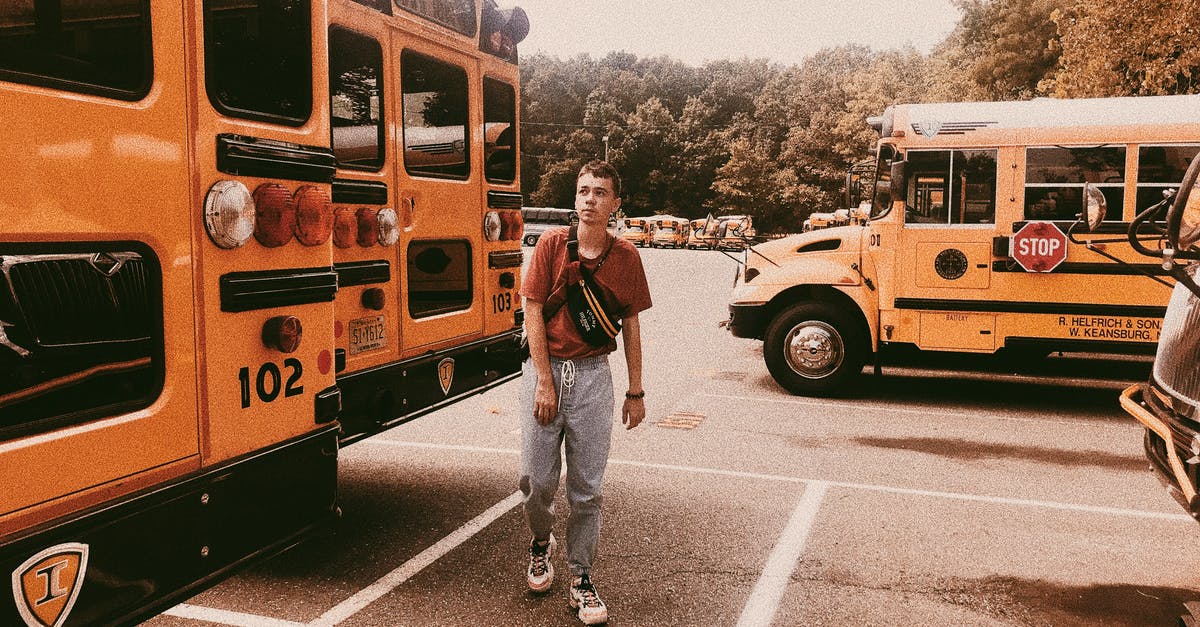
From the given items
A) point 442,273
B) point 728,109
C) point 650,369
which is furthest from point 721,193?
point 442,273

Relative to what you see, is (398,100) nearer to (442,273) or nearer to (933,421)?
A: (442,273)

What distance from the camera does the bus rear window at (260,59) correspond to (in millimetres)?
2682

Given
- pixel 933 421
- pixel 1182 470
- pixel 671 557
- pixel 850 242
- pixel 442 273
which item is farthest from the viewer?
pixel 850 242

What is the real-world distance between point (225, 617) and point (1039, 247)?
6.76 m

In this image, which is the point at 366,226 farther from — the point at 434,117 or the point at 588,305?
the point at 588,305

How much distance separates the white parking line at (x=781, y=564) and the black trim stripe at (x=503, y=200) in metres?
2.50

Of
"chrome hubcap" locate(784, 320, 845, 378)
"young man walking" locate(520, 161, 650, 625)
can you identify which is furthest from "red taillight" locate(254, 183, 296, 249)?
"chrome hubcap" locate(784, 320, 845, 378)

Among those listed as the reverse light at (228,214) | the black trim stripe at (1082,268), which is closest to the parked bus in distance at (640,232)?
the black trim stripe at (1082,268)

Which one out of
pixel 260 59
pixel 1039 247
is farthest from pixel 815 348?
pixel 260 59

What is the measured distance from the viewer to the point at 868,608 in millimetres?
3842

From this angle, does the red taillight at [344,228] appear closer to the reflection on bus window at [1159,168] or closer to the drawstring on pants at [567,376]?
the drawstring on pants at [567,376]

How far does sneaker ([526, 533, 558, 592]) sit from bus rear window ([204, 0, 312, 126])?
199 centimetres

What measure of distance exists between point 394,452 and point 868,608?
142 inches

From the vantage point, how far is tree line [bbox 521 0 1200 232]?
3394 cm
